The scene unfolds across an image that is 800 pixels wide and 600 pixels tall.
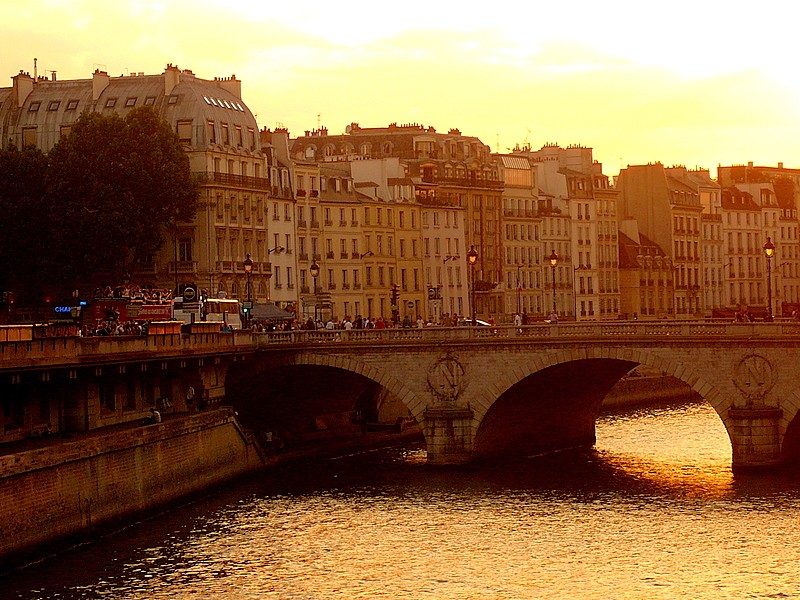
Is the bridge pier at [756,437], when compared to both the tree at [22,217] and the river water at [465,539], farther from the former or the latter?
the tree at [22,217]

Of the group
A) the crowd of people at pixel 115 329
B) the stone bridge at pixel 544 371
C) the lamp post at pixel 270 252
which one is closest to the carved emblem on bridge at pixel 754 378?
the stone bridge at pixel 544 371

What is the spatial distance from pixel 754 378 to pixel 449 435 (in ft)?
51.8

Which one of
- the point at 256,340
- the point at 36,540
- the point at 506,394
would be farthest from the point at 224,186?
the point at 36,540

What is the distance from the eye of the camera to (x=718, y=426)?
374ft

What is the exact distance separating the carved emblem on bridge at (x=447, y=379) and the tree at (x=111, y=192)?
109 feet

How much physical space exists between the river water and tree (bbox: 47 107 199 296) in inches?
1264

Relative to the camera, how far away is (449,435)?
95.5 meters

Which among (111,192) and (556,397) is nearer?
(556,397)

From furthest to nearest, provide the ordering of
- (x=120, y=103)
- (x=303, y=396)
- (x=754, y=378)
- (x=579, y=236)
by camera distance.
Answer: (x=579, y=236), (x=120, y=103), (x=303, y=396), (x=754, y=378)

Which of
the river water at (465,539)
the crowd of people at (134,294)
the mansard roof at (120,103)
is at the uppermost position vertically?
the mansard roof at (120,103)

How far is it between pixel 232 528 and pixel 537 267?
10845 centimetres

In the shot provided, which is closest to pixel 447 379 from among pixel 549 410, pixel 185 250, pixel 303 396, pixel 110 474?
pixel 549 410

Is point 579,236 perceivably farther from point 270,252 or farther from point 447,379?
point 447,379

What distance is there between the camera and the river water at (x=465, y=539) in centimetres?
6544
